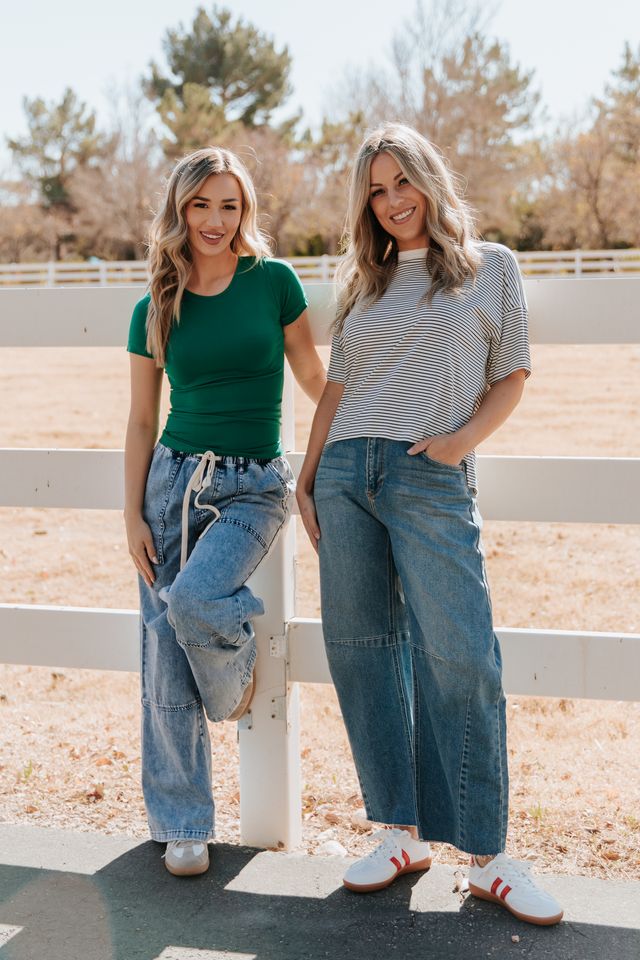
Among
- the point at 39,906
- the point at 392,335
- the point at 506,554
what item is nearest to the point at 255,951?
the point at 39,906

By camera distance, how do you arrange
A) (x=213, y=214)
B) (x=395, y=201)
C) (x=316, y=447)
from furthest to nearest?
(x=213, y=214), (x=316, y=447), (x=395, y=201)

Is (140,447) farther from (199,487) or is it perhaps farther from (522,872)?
(522,872)

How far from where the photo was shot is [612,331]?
2.94 meters

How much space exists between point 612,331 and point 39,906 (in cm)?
219

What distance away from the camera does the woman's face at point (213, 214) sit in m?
2.99

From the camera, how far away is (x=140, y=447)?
Answer: 307 cm

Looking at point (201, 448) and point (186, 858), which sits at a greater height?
point (201, 448)

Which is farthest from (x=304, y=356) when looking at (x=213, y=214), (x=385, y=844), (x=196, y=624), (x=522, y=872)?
(x=522, y=872)

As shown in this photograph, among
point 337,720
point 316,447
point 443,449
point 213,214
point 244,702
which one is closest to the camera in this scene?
point 443,449

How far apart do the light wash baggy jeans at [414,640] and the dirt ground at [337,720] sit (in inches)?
19.6

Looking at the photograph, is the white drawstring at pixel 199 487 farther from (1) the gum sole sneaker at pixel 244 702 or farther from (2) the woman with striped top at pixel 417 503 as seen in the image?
(1) the gum sole sneaker at pixel 244 702

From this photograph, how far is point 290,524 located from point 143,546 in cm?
45

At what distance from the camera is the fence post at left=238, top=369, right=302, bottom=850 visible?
320 centimetres

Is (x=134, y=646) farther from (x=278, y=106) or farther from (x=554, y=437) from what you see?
(x=278, y=106)
